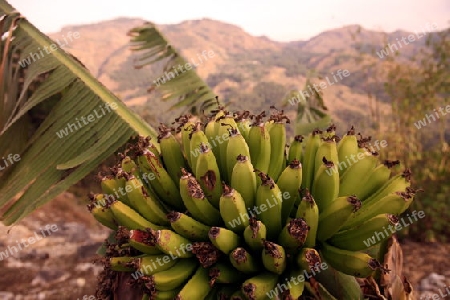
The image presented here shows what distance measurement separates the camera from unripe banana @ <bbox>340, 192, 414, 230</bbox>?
166cm

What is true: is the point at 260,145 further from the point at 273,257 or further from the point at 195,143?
the point at 273,257

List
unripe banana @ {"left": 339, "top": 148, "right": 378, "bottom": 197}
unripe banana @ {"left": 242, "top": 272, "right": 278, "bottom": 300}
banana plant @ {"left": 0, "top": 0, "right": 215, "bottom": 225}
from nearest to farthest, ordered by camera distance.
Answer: unripe banana @ {"left": 242, "top": 272, "right": 278, "bottom": 300} → unripe banana @ {"left": 339, "top": 148, "right": 378, "bottom": 197} → banana plant @ {"left": 0, "top": 0, "right": 215, "bottom": 225}

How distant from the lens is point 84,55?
76938mm

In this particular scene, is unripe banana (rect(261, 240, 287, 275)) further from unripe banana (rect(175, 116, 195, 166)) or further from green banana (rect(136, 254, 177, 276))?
unripe banana (rect(175, 116, 195, 166))

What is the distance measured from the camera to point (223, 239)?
60.7 inches

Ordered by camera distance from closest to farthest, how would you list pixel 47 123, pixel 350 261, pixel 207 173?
1. pixel 350 261
2. pixel 207 173
3. pixel 47 123

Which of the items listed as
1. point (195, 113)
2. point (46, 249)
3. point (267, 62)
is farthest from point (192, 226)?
point (267, 62)

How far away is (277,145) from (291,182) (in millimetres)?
321

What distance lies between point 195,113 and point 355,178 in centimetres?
274

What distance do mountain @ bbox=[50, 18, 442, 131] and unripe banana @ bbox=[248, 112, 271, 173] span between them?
11.0ft

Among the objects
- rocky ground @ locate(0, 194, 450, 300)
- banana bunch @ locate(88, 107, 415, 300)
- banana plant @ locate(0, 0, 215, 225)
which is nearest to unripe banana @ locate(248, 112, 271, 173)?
banana bunch @ locate(88, 107, 415, 300)

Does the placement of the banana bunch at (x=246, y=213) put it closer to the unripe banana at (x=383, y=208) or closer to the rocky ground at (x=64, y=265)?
the unripe banana at (x=383, y=208)

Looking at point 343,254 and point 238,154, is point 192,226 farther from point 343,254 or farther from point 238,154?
point 343,254

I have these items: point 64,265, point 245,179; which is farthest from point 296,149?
point 64,265
